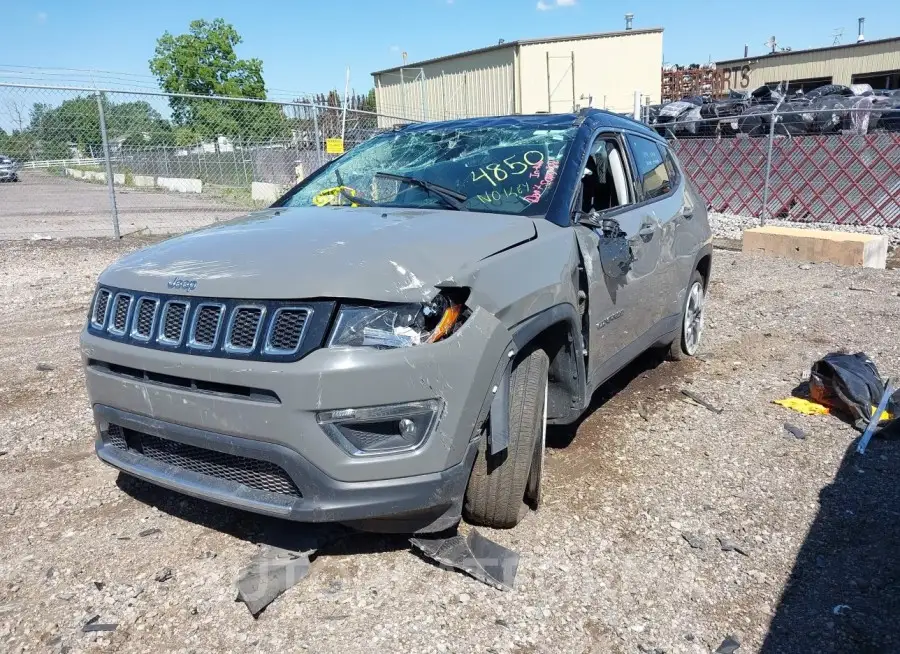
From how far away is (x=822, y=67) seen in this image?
101 feet

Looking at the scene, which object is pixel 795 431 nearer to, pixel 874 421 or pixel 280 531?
pixel 874 421

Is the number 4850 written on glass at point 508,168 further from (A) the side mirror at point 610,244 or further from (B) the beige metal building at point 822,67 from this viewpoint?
(B) the beige metal building at point 822,67

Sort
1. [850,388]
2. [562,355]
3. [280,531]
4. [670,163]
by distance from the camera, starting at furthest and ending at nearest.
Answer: [670,163], [850,388], [562,355], [280,531]

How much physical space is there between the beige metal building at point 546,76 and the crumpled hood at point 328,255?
24.6 m

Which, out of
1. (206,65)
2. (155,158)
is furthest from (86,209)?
(206,65)

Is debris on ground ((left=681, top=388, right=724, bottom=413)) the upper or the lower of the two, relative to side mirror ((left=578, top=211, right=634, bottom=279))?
lower

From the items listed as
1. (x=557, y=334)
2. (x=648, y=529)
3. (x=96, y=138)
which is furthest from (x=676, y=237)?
(x=96, y=138)

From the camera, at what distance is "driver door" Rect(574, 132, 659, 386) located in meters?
3.33

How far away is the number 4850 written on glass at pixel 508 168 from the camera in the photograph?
3.43 meters

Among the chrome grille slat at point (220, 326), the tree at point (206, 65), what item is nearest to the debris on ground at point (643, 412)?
the chrome grille slat at point (220, 326)

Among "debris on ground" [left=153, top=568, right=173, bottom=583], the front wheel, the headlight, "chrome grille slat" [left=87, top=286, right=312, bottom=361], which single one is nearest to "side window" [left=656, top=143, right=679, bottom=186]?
the front wheel

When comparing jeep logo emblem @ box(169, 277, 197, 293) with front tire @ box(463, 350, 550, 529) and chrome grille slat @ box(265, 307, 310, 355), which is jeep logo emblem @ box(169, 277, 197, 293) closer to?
chrome grille slat @ box(265, 307, 310, 355)

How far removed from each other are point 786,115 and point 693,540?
15399mm

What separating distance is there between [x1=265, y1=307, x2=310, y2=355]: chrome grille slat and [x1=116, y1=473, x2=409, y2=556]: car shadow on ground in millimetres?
913
